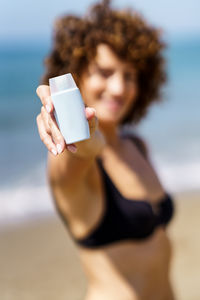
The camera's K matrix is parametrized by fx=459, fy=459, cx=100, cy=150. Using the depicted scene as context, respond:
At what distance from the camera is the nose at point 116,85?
208cm

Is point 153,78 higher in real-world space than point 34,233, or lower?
higher

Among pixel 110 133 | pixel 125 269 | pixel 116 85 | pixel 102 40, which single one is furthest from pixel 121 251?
pixel 102 40

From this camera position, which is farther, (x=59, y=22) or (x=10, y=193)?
(x=10, y=193)

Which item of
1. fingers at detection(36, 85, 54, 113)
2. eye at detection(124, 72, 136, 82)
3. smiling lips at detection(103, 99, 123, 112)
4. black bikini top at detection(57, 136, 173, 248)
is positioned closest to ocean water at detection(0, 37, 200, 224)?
eye at detection(124, 72, 136, 82)

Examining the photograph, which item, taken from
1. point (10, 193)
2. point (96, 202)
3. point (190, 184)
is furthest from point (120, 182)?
point (190, 184)

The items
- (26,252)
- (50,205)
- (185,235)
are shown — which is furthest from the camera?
(50,205)

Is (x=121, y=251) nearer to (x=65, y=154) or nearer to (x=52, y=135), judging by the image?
(x=65, y=154)

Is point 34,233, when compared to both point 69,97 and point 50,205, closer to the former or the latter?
point 50,205

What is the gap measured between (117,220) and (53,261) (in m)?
2.87

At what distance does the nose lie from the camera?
2084mm

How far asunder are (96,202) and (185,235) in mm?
3381

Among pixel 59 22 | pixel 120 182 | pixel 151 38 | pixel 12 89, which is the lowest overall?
pixel 12 89

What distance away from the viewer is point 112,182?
2059 millimetres

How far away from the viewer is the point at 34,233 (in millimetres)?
5145
